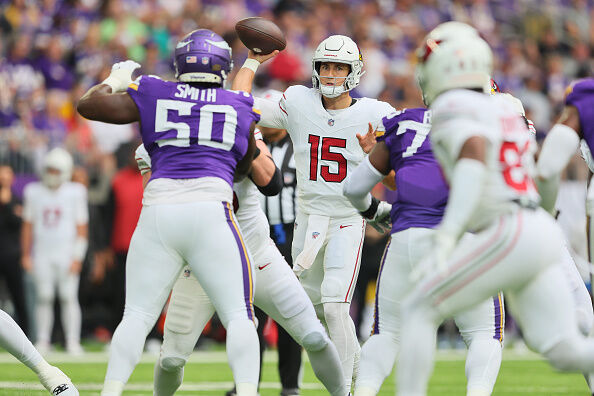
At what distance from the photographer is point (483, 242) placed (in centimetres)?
428

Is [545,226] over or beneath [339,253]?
over

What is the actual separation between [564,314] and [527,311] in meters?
0.16

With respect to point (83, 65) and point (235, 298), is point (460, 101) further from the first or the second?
point (83, 65)

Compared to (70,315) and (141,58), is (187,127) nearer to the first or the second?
(70,315)

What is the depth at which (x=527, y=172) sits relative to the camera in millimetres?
4473

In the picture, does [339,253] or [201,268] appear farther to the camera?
[339,253]

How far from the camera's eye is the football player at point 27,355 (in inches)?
223

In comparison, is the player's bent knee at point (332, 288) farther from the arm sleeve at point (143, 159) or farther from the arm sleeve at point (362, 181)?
the arm sleeve at point (143, 159)

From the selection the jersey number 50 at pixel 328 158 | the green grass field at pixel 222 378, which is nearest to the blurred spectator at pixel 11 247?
the green grass field at pixel 222 378

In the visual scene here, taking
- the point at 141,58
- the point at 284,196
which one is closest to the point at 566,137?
the point at 284,196

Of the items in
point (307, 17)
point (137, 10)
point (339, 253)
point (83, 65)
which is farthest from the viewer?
point (307, 17)

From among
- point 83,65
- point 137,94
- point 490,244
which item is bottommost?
point 83,65

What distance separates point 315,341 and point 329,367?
0.29 meters

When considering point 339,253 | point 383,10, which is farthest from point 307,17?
point 339,253
